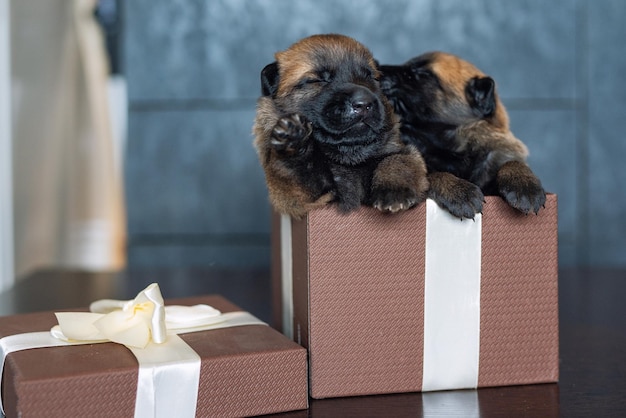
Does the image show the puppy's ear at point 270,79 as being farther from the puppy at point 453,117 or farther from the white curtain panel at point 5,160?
the white curtain panel at point 5,160

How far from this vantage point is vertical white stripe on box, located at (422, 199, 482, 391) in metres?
1.12

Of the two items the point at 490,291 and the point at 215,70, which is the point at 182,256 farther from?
the point at 490,291

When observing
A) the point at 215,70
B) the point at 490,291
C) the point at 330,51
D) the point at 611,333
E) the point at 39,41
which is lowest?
the point at 611,333

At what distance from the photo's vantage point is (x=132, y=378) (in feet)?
3.08

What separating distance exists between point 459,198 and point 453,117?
37 centimetres

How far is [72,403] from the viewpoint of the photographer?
914 millimetres

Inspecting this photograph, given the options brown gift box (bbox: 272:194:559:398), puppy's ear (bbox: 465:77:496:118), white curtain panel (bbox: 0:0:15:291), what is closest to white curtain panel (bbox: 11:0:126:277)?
white curtain panel (bbox: 0:0:15:291)

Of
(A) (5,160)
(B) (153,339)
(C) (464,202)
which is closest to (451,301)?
(C) (464,202)

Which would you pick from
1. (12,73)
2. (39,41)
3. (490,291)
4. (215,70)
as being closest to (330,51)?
(490,291)

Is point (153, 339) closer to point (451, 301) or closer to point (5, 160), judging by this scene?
point (451, 301)

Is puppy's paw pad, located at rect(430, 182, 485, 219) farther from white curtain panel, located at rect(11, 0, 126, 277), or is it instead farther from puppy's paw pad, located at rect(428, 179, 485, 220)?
white curtain panel, located at rect(11, 0, 126, 277)

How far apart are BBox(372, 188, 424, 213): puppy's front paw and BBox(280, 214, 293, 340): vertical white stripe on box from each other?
0.60ft

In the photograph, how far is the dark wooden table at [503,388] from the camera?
1021 millimetres

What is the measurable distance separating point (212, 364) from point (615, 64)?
2133 millimetres
